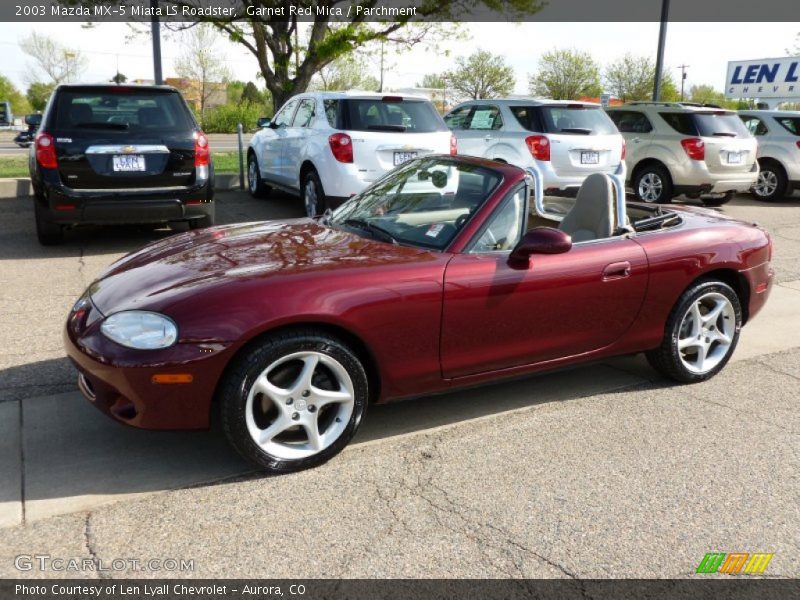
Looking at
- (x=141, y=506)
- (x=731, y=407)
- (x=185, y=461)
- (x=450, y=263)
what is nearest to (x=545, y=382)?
(x=731, y=407)

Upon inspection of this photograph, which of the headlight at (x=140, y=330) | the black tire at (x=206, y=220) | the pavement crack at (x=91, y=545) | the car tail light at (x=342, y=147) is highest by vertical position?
the car tail light at (x=342, y=147)

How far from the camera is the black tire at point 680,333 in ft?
14.5

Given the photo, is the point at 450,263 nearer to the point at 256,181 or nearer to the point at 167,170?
the point at 167,170

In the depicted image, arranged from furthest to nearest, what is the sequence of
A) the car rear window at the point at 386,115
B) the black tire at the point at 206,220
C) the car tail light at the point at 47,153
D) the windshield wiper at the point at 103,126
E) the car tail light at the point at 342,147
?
1. the car rear window at the point at 386,115
2. the car tail light at the point at 342,147
3. the black tire at the point at 206,220
4. the windshield wiper at the point at 103,126
5. the car tail light at the point at 47,153

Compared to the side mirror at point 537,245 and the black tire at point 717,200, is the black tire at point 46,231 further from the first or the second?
the black tire at point 717,200

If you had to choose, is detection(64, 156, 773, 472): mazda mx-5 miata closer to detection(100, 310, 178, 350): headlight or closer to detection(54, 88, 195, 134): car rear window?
detection(100, 310, 178, 350): headlight

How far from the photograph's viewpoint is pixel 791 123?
45.8 ft

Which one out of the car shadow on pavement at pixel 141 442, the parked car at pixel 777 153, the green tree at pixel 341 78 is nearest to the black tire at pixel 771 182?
the parked car at pixel 777 153

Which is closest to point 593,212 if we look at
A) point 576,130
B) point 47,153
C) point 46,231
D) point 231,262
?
point 231,262

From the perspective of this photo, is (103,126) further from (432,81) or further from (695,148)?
(432,81)

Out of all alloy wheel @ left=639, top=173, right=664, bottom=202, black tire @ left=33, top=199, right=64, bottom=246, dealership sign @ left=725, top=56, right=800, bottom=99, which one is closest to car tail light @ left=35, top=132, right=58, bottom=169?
black tire @ left=33, top=199, right=64, bottom=246

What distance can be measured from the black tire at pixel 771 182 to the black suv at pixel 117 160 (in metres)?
10.8

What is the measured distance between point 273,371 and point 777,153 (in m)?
13.3

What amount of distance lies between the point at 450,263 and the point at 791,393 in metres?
2.46
